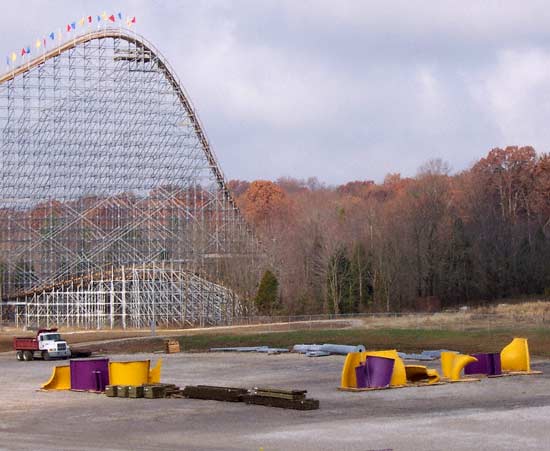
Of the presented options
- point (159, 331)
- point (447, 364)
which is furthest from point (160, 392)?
A: point (159, 331)

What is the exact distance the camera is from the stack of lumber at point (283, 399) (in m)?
18.0

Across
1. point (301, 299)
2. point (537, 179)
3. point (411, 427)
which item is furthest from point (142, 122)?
point (537, 179)

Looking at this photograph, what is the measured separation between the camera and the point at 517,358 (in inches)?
938

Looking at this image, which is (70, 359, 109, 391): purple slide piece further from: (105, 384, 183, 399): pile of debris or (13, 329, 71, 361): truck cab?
(13, 329, 71, 361): truck cab

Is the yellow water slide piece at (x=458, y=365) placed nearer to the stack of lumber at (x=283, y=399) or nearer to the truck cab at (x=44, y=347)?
the stack of lumber at (x=283, y=399)

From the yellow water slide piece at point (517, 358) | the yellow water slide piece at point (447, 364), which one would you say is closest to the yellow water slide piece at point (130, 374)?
the yellow water slide piece at point (447, 364)

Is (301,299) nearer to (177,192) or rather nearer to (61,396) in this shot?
(177,192)

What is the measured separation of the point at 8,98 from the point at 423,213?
31832 millimetres

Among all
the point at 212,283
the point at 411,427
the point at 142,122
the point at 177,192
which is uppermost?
the point at 142,122

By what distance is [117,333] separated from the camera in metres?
44.3

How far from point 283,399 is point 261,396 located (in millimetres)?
782

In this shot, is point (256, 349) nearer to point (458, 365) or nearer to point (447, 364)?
point (447, 364)

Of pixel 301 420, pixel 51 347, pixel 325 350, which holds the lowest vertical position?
pixel 301 420

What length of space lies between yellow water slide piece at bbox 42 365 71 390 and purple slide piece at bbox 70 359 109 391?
500mm
